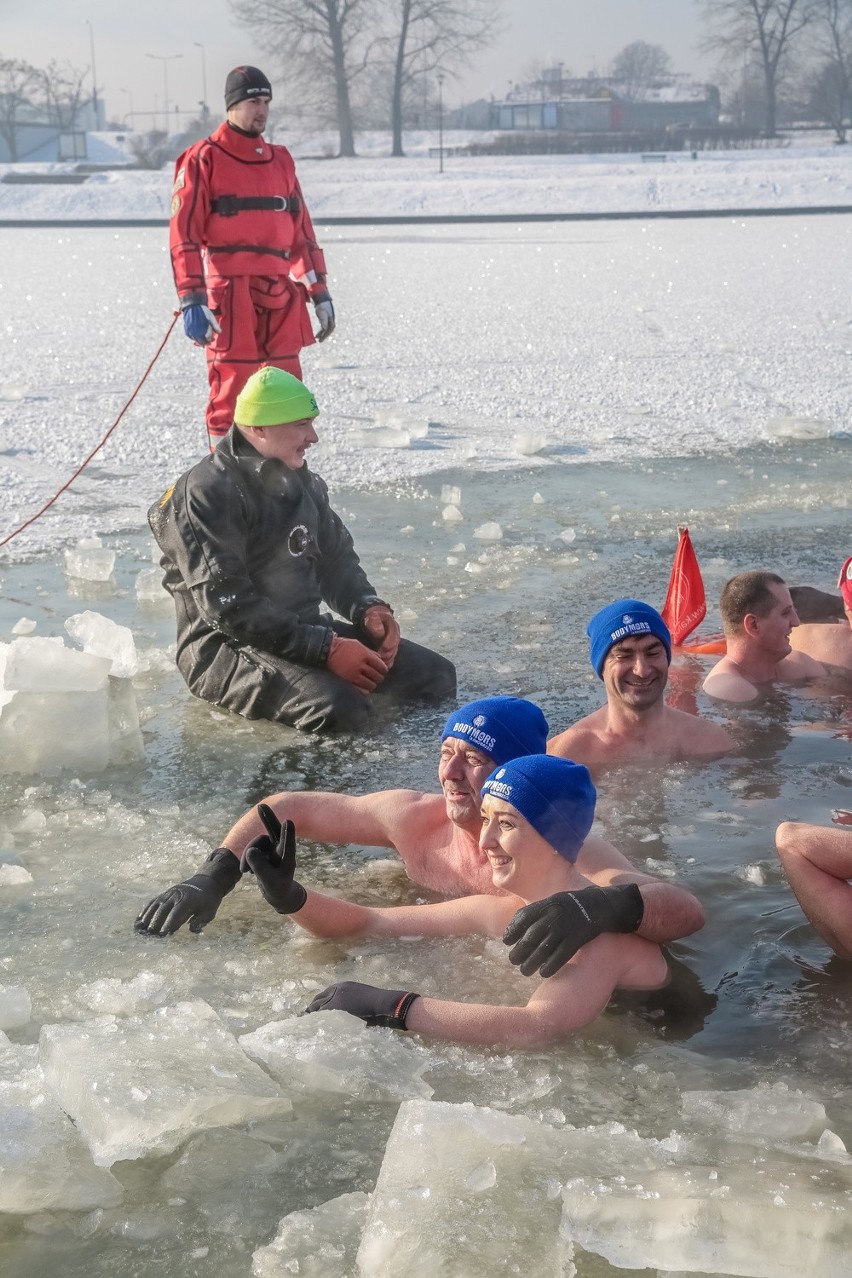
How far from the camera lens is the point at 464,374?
12578mm

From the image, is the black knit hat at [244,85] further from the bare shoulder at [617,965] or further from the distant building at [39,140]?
the distant building at [39,140]

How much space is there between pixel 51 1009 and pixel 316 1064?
64 centimetres

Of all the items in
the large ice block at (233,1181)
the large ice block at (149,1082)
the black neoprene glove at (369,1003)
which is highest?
the large ice block at (149,1082)

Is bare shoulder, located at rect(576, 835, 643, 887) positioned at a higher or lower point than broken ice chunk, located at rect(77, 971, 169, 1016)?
higher

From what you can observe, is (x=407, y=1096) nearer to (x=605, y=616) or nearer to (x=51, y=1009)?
(x=51, y=1009)

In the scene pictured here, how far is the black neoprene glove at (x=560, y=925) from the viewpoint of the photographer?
2938 mm

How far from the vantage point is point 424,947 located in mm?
3400

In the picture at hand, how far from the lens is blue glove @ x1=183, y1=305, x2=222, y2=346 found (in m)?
6.76

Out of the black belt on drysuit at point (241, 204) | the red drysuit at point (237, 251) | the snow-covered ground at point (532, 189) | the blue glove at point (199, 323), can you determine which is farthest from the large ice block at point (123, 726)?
the snow-covered ground at point (532, 189)

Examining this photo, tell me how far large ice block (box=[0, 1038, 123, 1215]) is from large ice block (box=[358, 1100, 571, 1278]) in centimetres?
48

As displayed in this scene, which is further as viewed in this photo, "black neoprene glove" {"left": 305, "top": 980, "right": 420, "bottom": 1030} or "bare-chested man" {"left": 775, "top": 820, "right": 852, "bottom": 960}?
"bare-chested man" {"left": 775, "top": 820, "right": 852, "bottom": 960}

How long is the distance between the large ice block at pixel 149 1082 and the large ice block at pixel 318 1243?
305 millimetres

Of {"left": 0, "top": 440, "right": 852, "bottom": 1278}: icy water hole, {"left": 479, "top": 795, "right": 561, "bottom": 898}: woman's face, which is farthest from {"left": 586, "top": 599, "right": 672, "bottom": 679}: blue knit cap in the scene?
{"left": 479, "top": 795, "right": 561, "bottom": 898}: woman's face

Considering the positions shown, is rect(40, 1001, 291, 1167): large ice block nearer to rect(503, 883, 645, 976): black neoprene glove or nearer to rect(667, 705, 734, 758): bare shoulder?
rect(503, 883, 645, 976): black neoprene glove
